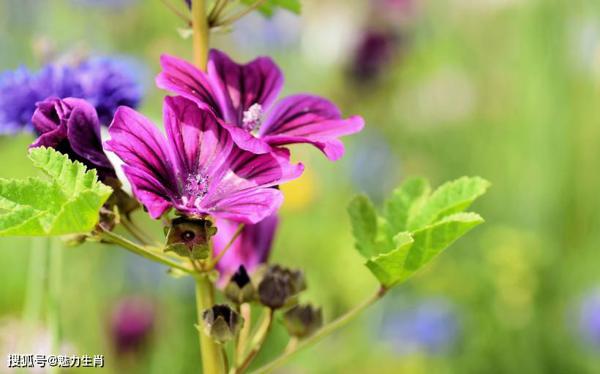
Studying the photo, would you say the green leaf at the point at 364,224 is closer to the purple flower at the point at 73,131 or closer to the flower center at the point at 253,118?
the flower center at the point at 253,118

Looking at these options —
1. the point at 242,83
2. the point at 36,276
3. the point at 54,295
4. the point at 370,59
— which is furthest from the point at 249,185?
the point at 370,59

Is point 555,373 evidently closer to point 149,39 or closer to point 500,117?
point 500,117

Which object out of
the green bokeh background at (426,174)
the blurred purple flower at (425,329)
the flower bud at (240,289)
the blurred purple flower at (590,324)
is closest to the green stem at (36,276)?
the green bokeh background at (426,174)

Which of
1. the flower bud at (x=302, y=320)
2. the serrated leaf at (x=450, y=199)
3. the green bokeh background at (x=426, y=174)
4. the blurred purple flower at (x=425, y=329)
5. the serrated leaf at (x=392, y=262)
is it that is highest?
the green bokeh background at (x=426, y=174)

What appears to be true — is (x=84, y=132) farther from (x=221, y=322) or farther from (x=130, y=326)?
(x=130, y=326)

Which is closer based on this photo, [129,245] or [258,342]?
[129,245]

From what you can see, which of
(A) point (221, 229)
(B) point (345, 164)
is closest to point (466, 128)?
(B) point (345, 164)

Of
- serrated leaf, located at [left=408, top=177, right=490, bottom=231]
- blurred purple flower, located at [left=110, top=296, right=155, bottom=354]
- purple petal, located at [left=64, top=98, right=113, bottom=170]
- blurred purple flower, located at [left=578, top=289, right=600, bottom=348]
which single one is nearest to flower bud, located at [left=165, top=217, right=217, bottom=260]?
purple petal, located at [left=64, top=98, right=113, bottom=170]

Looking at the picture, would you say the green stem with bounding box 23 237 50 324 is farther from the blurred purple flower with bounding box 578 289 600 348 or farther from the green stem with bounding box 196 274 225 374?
the blurred purple flower with bounding box 578 289 600 348
